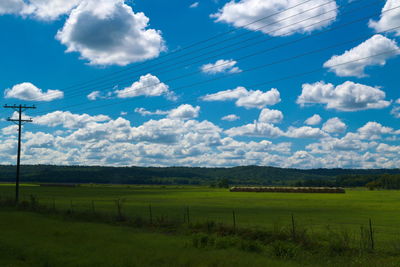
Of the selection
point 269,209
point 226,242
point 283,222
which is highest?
point 226,242

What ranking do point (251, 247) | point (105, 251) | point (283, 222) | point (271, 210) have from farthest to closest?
point (271, 210), point (283, 222), point (251, 247), point (105, 251)

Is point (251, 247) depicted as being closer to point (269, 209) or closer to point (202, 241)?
point (202, 241)

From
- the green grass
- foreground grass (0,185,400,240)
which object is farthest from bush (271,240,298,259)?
the green grass

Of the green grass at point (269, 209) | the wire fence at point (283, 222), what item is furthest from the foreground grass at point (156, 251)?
the green grass at point (269, 209)

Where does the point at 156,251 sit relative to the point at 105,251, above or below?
below

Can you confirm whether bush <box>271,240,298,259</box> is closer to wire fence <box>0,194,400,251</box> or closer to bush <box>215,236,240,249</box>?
wire fence <box>0,194,400,251</box>

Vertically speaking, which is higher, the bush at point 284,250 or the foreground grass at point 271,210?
the bush at point 284,250

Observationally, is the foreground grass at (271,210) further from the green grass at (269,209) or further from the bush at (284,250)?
the bush at (284,250)

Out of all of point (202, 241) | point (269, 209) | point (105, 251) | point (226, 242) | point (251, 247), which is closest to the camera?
point (105, 251)

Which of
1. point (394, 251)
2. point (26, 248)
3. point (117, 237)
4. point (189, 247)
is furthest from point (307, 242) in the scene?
point (26, 248)

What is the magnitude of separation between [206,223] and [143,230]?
5.83 metres

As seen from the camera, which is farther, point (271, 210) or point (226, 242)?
point (271, 210)

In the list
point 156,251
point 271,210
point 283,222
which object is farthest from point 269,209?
point 156,251

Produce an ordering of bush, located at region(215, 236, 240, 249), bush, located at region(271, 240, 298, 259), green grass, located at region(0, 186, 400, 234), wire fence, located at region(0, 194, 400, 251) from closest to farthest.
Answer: bush, located at region(271, 240, 298, 259), bush, located at region(215, 236, 240, 249), wire fence, located at region(0, 194, 400, 251), green grass, located at region(0, 186, 400, 234)
